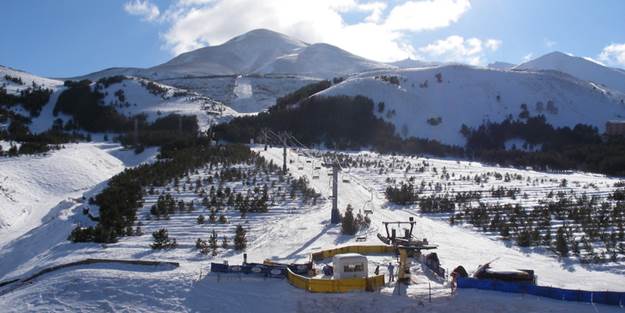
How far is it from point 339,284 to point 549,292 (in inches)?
190

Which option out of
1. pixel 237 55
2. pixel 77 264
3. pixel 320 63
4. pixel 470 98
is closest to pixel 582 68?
pixel 320 63

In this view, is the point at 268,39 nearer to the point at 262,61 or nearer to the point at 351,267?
the point at 262,61

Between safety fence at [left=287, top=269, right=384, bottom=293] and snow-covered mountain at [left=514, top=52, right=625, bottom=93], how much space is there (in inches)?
5293

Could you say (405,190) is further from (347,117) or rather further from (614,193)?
(347,117)

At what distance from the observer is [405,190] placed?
2531cm

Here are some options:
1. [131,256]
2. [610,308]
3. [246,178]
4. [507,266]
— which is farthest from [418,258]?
[246,178]

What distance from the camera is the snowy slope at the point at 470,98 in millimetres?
57594

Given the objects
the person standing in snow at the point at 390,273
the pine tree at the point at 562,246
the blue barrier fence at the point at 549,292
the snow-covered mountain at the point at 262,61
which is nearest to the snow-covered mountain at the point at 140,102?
the pine tree at the point at 562,246

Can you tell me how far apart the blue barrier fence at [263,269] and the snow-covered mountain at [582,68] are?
134m

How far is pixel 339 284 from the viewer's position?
1353 cm

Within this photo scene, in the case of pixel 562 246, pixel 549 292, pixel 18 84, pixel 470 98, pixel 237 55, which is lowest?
pixel 549 292

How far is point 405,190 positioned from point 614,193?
33.2ft

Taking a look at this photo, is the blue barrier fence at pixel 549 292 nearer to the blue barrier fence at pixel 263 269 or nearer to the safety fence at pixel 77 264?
the blue barrier fence at pixel 263 269

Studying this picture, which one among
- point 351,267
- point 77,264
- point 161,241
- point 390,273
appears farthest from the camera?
point 161,241
